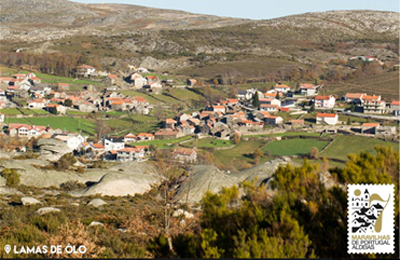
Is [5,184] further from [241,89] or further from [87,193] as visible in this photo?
[241,89]

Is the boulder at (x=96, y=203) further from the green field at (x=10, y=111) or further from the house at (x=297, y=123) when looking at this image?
the green field at (x=10, y=111)

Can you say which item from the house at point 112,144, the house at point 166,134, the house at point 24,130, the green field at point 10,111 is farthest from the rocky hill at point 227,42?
the house at point 24,130

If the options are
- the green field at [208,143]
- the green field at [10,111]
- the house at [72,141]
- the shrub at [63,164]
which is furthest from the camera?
the green field at [10,111]

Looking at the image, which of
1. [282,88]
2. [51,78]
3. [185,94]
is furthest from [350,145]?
[51,78]

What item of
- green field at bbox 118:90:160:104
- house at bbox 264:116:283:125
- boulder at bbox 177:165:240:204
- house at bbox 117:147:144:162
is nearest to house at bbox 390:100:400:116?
house at bbox 264:116:283:125

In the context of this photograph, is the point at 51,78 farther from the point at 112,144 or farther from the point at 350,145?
the point at 350,145
